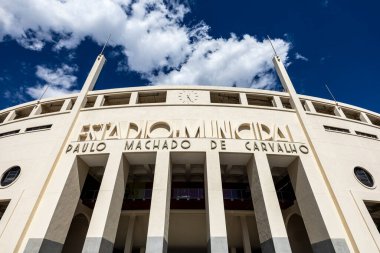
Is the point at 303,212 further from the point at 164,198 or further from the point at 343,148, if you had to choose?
the point at 164,198

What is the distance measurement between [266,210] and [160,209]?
6230 mm

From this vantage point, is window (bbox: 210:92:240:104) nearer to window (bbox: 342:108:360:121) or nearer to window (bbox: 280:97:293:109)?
window (bbox: 280:97:293:109)

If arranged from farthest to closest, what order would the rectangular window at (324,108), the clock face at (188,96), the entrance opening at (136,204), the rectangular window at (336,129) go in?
1. the rectangular window at (324,108)
2. the clock face at (188,96)
3. the rectangular window at (336,129)
4. the entrance opening at (136,204)

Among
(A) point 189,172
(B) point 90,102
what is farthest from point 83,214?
(B) point 90,102

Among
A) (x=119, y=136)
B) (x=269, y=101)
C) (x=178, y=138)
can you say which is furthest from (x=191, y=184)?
(x=269, y=101)

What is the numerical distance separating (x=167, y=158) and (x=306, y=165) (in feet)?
31.3

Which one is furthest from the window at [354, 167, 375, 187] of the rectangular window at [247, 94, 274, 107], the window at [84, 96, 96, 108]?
the window at [84, 96, 96, 108]

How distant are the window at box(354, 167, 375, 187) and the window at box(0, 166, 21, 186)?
24.2 m

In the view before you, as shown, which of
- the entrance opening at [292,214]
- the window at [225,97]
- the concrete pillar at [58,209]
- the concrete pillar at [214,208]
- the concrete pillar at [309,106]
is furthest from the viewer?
the window at [225,97]

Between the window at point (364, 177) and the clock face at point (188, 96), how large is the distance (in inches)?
522

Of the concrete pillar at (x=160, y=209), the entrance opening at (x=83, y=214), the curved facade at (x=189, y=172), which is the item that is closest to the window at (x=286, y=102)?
the curved facade at (x=189, y=172)

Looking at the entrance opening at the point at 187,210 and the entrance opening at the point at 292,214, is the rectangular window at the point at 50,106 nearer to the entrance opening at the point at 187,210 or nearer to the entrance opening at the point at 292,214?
the entrance opening at the point at 187,210

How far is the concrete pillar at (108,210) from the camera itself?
1165 centimetres

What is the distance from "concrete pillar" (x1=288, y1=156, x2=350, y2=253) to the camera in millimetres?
11883
